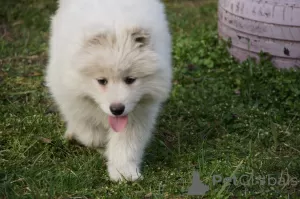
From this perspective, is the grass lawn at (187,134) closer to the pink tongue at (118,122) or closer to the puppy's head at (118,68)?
the pink tongue at (118,122)

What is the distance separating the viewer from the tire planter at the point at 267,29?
17.8 feet

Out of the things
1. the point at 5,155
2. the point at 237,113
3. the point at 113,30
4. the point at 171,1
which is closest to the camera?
the point at 113,30

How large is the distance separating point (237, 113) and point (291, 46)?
3.31 ft

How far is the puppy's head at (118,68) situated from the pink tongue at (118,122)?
0.46 feet

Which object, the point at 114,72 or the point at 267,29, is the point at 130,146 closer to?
the point at 114,72

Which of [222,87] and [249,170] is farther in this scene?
[222,87]

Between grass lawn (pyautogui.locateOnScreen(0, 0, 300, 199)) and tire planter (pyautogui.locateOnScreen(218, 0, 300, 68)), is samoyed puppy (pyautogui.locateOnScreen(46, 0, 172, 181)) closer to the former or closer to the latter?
grass lawn (pyautogui.locateOnScreen(0, 0, 300, 199))

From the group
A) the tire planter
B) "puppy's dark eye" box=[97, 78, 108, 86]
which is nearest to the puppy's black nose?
"puppy's dark eye" box=[97, 78, 108, 86]

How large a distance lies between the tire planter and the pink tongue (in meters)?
2.21

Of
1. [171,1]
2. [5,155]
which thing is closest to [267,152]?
[5,155]

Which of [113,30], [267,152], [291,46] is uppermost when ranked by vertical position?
[113,30]

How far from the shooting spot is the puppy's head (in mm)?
3596

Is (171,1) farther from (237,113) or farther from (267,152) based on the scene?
(267,152)

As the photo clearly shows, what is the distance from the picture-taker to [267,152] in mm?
4379
